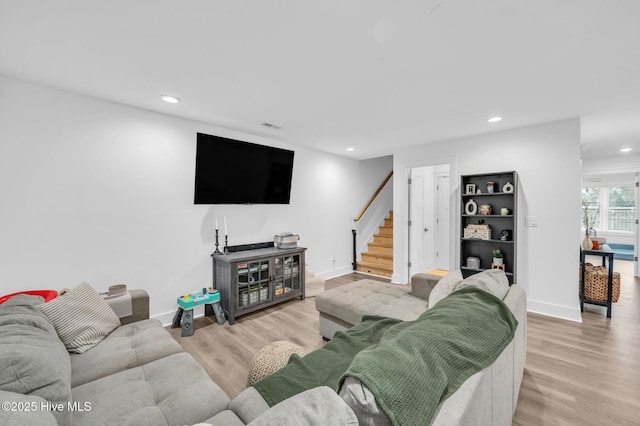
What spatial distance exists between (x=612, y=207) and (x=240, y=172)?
35.0 ft

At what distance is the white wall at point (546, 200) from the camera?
10.8 ft

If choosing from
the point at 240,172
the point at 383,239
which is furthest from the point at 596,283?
the point at 240,172

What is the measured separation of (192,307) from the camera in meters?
2.93

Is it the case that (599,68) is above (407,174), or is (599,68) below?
above

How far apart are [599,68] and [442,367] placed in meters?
2.65

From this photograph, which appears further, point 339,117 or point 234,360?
point 339,117

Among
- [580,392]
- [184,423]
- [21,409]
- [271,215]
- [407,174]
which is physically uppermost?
[407,174]

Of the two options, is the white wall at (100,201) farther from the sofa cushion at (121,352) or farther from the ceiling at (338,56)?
the sofa cushion at (121,352)

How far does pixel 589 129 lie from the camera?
12.1ft

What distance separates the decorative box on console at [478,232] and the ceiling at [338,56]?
1.46m

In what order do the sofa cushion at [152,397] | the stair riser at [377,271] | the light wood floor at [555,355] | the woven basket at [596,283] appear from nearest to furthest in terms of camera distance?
the sofa cushion at [152,397] < the light wood floor at [555,355] < the woven basket at [596,283] < the stair riser at [377,271]

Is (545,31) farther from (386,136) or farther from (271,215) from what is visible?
(271,215)

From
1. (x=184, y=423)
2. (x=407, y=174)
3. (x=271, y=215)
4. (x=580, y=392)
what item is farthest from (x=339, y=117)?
(x=580, y=392)

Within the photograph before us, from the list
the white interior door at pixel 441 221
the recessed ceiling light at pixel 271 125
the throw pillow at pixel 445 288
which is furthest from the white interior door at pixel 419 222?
the throw pillow at pixel 445 288
